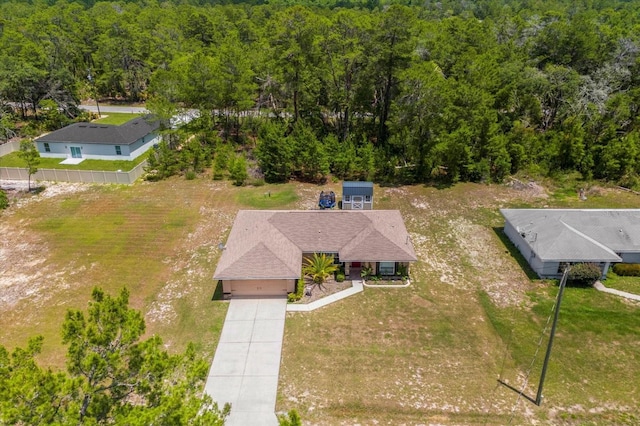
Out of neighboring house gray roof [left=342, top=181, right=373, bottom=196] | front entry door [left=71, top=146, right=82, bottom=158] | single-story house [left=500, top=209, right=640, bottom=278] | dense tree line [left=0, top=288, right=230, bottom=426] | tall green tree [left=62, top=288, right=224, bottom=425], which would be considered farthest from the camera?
front entry door [left=71, top=146, right=82, bottom=158]

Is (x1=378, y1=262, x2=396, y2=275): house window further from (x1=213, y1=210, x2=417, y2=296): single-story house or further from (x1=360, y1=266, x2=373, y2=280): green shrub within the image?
(x1=360, y1=266, x2=373, y2=280): green shrub

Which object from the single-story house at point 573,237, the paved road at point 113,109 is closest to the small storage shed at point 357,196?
the single-story house at point 573,237

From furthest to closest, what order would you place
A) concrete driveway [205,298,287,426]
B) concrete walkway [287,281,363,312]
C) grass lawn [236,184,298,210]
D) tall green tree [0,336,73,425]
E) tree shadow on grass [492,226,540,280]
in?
grass lawn [236,184,298,210], tree shadow on grass [492,226,540,280], concrete walkway [287,281,363,312], concrete driveway [205,298,287,426], tall green tree [0,336,73,425]

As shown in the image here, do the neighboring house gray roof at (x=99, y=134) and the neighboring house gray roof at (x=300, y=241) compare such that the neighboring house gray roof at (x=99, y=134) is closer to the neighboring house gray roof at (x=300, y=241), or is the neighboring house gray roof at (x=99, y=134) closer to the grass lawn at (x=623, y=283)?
the neighboring house gray roof at (x=300, y=241)

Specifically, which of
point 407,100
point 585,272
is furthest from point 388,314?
point 407,100

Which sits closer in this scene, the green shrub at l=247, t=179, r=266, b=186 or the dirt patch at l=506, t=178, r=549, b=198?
the dirt patch at l=506, t=178, r=549, b=198

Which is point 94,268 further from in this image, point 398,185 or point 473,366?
point 398,185

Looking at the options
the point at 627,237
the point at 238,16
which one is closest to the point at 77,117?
the point at 238,16

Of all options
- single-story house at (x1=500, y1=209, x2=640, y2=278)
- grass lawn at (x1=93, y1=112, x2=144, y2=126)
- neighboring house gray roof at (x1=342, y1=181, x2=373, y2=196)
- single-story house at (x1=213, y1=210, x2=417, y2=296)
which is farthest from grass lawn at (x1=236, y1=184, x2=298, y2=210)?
grass lawn at (x1=93, y1=112, x2=144, y2=126)
